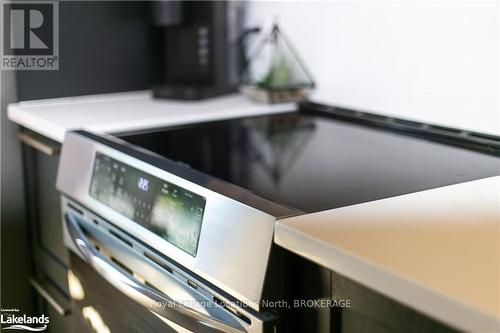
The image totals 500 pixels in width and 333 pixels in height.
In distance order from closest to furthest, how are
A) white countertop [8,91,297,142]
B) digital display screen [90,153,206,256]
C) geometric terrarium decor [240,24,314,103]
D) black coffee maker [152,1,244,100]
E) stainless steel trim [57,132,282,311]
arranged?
stainless steel trim [57,132,282,311] < digital display screen [90,153,206,256] < white countertop [8,91,297,142] < geometric terrarium decor [240,24,314,103] < black coffee maker [152,1,244,100]

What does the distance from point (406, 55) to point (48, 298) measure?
97 cm

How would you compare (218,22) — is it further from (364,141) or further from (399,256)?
(399,256)

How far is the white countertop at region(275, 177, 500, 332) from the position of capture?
1.80ft

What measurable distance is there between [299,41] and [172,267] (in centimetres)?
82

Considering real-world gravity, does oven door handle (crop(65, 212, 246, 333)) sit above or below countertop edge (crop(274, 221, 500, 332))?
below

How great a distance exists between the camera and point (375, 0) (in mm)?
1357

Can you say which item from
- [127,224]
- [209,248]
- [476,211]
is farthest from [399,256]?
[127,224]

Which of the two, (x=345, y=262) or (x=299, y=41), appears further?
(x=299, y=41)

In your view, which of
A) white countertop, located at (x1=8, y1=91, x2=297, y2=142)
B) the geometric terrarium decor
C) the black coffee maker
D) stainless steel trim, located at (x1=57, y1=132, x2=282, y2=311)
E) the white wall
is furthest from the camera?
the black coffee maker

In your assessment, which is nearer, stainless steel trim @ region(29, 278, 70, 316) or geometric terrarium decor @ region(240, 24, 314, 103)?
stainless steel trim @ region(29, 278, 70, 316)

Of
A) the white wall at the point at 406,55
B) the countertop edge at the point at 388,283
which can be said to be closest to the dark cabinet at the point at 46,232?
the white wall at the point at 406,55

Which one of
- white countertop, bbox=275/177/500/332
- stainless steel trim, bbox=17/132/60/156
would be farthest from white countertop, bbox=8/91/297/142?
white countertop, bbox=275/177/500/332

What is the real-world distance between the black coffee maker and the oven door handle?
0.56 metres

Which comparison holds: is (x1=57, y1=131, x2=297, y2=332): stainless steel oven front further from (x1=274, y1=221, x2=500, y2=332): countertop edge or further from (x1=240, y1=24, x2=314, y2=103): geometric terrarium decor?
(x1=240, y1=24, x2=314, y2=103): geometric terrarium decor
